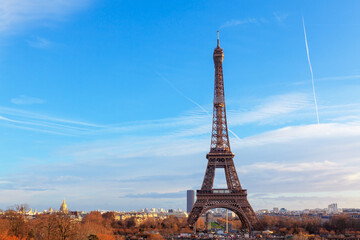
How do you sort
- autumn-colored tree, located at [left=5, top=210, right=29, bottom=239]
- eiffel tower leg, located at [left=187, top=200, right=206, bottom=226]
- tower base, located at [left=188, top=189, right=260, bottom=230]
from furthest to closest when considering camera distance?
tower base, located at [left=188, top=189, right=260, bottom=230], eiffel tower leg, located at [left=187, top=200, right=206, bottom=226], autumn-colored tree, located at [left=5, top=210, right=29, bottom=239]

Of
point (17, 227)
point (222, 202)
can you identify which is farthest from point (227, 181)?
point (17, 227)

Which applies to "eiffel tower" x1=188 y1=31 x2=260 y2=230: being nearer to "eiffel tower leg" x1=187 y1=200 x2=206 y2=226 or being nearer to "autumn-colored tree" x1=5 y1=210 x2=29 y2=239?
"eiffel tower leg" x1=187 y1=200 x2=206 y2=226

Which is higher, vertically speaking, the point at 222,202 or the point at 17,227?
the point at 222,202

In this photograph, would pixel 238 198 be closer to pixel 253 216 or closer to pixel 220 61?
pixel 253 216

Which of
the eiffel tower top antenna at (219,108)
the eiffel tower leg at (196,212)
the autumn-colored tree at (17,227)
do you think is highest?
the eiffel tower top antenna at (219,108)

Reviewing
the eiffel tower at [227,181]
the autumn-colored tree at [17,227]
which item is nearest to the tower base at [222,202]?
the eiffel tower at [227,181]

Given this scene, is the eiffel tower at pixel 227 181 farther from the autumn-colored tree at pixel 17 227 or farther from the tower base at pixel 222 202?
the autumn-colored tree at pixel 17 227

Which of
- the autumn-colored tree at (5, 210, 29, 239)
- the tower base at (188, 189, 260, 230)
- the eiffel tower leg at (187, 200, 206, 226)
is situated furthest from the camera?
the tower base at (188, 189, 260, 230)

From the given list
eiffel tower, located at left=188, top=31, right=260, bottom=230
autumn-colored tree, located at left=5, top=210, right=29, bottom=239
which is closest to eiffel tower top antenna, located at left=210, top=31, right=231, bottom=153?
eiffel tower, located at left=188, top=31, right=260, bottom=230

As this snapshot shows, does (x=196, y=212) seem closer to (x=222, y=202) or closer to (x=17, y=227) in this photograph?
(x=222, y=202)
